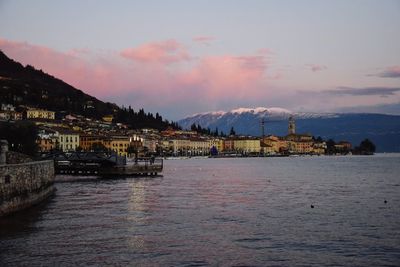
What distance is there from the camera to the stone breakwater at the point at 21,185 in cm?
2317

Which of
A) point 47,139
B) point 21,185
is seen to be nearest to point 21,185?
point 21,185

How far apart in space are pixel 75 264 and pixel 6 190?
8.16 m

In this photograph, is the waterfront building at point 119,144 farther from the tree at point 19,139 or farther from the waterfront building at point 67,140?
the tree at point 19,139

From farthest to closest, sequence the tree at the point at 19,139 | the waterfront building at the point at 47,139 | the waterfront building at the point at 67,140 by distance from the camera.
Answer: the waterfront building at the point at 67,140 < the waterfront building at the point at 47,139 < the tree at the point at 19,139

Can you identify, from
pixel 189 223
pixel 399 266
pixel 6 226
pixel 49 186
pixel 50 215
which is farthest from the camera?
pixel 49 186

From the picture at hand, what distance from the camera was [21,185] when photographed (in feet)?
85.4

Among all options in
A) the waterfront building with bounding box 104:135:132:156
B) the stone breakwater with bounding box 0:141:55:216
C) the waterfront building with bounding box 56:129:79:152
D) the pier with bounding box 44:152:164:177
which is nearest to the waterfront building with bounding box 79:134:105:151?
the waterfront building with bounding box 104:135:132:156

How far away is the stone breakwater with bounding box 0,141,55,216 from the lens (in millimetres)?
23172

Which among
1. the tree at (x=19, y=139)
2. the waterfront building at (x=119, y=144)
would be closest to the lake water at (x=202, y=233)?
the tree at (x=19, y=139)

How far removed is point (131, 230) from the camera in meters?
22.8

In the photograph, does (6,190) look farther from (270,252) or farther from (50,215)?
(270,252)

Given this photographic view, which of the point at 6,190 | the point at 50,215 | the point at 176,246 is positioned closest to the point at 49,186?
the point at 50,215

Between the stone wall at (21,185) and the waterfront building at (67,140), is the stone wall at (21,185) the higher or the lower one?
the lower one

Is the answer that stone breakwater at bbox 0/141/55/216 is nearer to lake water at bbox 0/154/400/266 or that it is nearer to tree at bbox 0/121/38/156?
lake water at bbox 0/154/400/266
